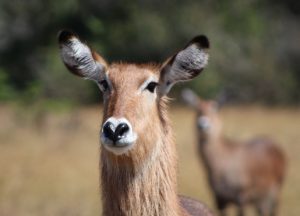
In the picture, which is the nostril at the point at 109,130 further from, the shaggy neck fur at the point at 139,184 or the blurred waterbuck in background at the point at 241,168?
the blurred waterbuck in background at the point at 241,168

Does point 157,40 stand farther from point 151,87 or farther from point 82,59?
point 151,87

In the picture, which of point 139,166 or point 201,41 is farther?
point 201,41

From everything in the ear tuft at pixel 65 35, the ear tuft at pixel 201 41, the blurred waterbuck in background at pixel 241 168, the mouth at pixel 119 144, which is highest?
the ear tuft at pixel 65 35

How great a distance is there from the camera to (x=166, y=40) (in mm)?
29641

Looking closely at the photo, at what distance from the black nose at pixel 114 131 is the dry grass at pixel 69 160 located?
586 centimetres

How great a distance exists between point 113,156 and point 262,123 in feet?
62.2

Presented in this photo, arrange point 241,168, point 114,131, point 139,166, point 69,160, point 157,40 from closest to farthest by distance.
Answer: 1. point 114,131
2. point 139,166
3. point 241,168
4. point 69,160
5. point 157,40

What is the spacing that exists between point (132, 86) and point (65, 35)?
0.67 meters

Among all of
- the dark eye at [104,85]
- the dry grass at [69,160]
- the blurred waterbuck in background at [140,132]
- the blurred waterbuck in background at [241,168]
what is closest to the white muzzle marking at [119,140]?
the blurred waterbuck in background at [140,132]

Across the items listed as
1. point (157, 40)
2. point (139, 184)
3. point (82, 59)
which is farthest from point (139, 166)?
point (157, 40)

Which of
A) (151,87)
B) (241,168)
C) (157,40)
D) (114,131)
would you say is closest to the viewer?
(114,131)

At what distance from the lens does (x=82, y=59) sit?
6.05 meters

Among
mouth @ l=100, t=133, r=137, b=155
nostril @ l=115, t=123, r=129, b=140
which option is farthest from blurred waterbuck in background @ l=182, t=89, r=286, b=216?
nostril @ l=115, t=123, r=129, b=140

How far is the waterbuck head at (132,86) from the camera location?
539 cm
